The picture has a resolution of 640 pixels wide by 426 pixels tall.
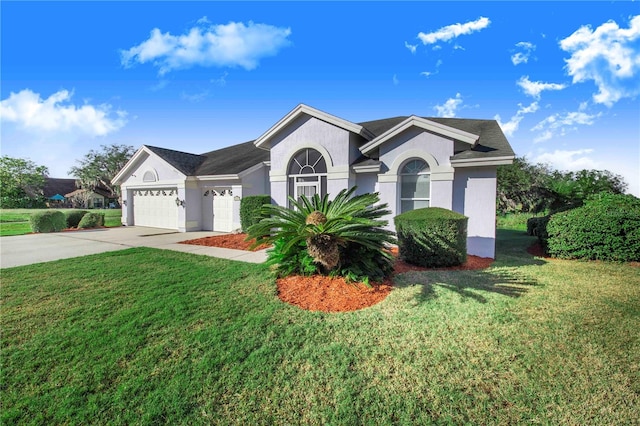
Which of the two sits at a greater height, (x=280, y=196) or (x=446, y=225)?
(x=280, y=196)

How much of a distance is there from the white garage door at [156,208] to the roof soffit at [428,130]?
12027 mm

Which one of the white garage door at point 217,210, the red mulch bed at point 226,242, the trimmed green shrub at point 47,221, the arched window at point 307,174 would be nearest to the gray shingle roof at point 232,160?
the white garage door at point 217,210

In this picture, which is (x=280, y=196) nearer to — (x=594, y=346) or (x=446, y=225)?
(x=446, y=225)

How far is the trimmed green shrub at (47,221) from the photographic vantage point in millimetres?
14625

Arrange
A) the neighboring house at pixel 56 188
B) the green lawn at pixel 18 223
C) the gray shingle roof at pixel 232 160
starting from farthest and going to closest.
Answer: the neighboring house at pixel 56 188 → the green lawn at pixel 18 223 → the gray shingle roof at pixel 232 160

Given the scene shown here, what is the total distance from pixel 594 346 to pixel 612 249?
658 centimetres

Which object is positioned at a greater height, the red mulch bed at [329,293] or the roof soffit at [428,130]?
the roof soffit at [428,130]

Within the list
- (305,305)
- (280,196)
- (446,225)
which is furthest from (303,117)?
(305,305)

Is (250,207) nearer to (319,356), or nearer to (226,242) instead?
(226,242)

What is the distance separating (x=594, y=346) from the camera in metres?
3.53

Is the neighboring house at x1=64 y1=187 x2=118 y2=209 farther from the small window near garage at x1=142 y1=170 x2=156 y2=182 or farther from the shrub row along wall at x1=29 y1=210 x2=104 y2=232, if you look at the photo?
the small window near garage at x1=142 y1=170 x2=156 y2=182

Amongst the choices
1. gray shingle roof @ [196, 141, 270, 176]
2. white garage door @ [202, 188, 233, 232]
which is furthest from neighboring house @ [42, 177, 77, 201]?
white garage door @ [202, 188, 233, 232]

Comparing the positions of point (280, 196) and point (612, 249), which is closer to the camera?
point (612, 249)

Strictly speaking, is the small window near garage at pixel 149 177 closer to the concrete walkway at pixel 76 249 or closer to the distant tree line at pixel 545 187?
the concrete walkway at pixel 76 249
